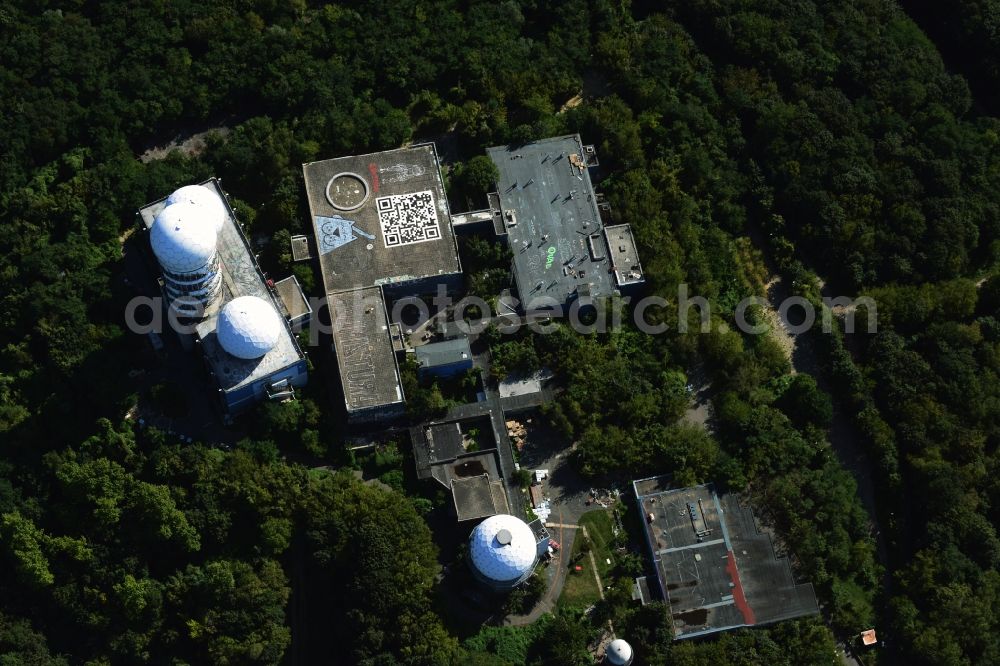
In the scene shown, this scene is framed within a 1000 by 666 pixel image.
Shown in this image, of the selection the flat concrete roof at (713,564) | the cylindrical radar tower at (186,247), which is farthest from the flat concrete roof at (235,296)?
the flat concrete roof at (713,564)

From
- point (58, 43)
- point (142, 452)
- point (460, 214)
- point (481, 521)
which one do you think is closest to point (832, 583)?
point (481, 521)

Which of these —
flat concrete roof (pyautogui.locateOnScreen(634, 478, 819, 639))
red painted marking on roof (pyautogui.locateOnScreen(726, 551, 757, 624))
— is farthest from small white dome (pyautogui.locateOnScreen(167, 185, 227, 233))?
red painted marking on roof (pyautogui.locateOnScreen(726, 551, 757, 624))

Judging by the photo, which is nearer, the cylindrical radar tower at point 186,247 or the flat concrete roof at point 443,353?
the cylindrical radar tower at point 186,247

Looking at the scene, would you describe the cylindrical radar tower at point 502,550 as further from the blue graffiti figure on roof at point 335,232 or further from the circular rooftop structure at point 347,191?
the circular rooftop structure at point 347,191

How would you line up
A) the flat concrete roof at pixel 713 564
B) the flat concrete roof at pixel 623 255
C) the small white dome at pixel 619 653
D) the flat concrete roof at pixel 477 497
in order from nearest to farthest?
the small white dome at pixel 619 653 → the flat concrete roof at pixel 713 564 → the flat concrete roof at pixel 477 497 → the flat concrete roof at pixel 623 255

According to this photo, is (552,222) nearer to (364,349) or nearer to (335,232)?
(335,232)

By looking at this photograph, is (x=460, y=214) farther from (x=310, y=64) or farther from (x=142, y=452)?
(x=142, y=452)

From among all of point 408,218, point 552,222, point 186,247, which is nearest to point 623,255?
point 552,222
